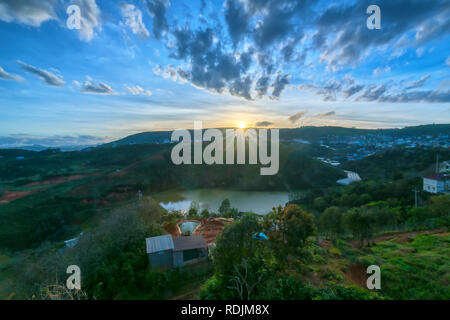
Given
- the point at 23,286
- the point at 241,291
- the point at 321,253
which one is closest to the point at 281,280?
the point at 241,291

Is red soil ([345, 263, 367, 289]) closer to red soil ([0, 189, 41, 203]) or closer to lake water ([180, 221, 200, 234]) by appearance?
lake water ([180, 221, 200, 234])

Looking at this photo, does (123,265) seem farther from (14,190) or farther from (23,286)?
(14,190)

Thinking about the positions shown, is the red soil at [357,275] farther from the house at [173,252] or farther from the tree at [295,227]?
the house at [173,252]

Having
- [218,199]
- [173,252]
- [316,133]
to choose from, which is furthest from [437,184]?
[316,133]

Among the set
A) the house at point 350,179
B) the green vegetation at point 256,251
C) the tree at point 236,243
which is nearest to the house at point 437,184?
the green vegetation at point 256,251

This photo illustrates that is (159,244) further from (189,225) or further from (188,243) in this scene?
(189,225)
